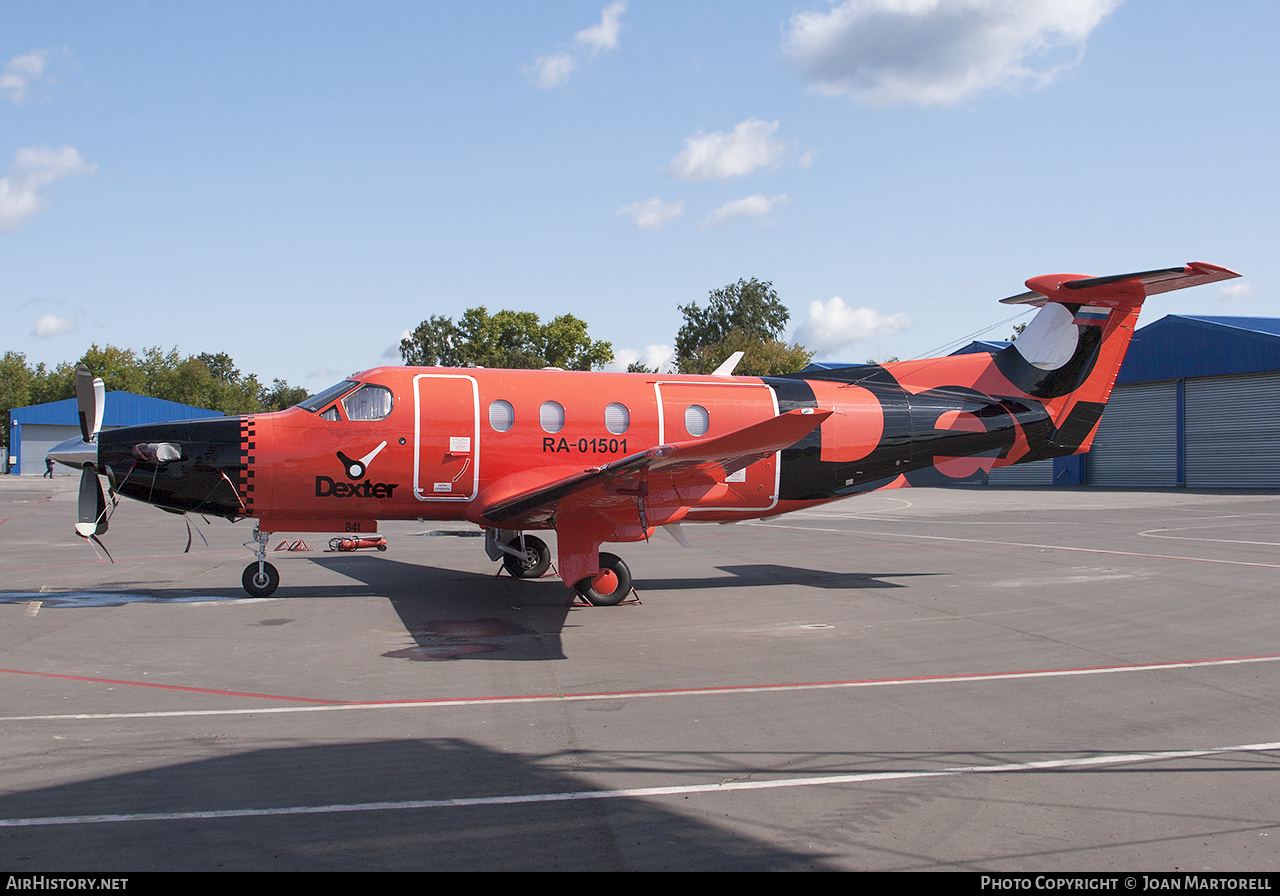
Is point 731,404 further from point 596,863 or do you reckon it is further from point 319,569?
point 596,863

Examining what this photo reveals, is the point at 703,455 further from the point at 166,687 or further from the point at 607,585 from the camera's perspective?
the point at 166,687

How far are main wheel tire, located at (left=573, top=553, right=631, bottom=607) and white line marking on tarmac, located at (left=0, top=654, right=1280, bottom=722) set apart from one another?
174 inches

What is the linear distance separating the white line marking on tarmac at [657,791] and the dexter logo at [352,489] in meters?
7.61

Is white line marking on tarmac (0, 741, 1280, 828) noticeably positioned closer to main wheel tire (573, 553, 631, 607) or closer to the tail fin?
main wheel tire (573, 553, 631, 607)

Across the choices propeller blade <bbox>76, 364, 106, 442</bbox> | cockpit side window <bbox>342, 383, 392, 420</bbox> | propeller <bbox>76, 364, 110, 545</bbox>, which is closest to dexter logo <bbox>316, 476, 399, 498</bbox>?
cockpit side window <bbox>342, 383, 392, 420</bbox>

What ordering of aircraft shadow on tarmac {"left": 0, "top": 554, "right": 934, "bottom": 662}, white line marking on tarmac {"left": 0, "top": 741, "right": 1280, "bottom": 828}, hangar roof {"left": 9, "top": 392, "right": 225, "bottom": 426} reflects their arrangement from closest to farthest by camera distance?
white line marking on tarmac {"left": 0, "top": 741, "right": 1280, "bottom": 828}, aircraft shadow on tarmac {"left": 0, "top": 554, "right": 934, "bottom": 662}, hangar roof {"left": 9, "top": 392, "right": 225, "bottom": 426}

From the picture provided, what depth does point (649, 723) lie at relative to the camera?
6.73m

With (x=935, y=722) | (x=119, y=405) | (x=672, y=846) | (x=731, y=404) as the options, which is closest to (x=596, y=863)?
(x=672, y=846)

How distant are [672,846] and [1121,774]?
125 inches

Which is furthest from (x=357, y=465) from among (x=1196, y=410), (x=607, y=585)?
(x=1196, y=410)

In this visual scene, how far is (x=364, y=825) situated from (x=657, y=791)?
1730mm

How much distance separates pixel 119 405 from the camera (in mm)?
74625

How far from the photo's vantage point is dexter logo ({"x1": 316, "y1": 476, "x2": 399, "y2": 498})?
12.2 meters

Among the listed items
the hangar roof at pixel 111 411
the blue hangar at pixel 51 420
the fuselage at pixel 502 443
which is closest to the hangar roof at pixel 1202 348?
the fuselage at pixel 502 443
